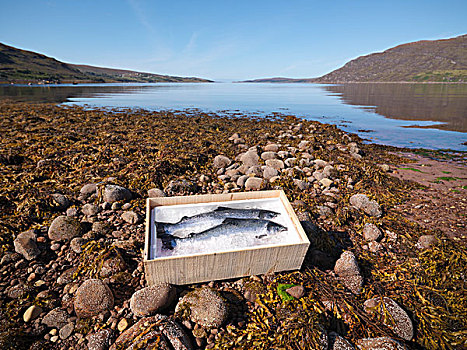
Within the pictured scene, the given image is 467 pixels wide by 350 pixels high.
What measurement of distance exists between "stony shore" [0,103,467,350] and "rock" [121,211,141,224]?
2 centimetres

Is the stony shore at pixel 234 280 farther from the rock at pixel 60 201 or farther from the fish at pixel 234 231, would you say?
the fish at pixel 234 231

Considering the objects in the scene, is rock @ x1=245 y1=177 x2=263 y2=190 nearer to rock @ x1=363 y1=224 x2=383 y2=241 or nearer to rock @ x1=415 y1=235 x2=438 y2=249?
rock @ x1=363 y1=224 x2=383 y2=241

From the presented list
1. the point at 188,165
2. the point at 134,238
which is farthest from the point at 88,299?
the point at 188,165

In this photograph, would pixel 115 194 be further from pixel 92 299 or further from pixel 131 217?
pixel 92 299

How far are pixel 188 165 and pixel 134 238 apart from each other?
326cm

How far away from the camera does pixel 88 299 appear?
8.07 feet

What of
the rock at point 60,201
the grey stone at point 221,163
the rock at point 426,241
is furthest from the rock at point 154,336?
the grey stone at point 221,163

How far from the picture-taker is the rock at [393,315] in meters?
2.42

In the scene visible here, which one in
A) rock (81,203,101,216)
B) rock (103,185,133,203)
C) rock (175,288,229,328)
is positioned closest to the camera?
rock (175,288,229,328)

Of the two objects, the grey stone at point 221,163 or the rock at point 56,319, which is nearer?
the rock at point 56,319

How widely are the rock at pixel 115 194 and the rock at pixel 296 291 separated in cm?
356

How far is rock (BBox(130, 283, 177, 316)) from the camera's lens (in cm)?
238

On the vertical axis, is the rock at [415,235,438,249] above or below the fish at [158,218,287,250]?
below

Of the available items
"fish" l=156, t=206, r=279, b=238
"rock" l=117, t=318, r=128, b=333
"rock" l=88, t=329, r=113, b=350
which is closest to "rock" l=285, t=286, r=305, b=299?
"fish" l=156, t=206, r=279, b=238
